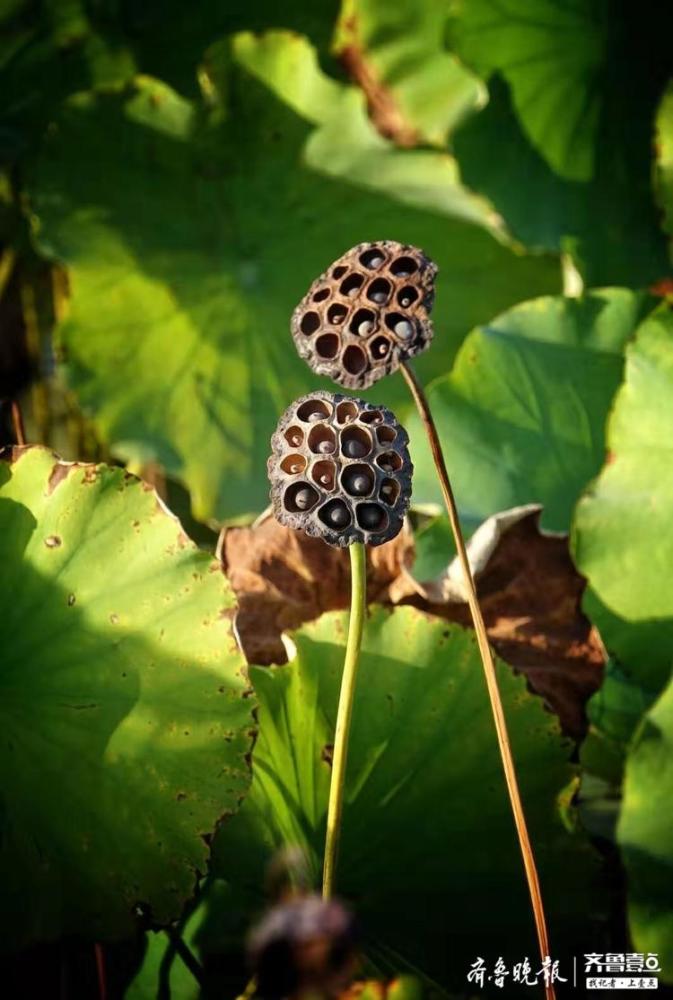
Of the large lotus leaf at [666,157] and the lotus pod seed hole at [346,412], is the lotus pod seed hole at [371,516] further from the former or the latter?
the large lotus leaf at [666,157]

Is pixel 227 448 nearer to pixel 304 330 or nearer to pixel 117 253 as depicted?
pixel 117 253

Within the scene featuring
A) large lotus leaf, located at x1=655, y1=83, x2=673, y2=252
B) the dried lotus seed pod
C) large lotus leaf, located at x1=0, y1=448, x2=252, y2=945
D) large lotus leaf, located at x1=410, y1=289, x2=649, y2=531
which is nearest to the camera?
the dried lotus seed pod

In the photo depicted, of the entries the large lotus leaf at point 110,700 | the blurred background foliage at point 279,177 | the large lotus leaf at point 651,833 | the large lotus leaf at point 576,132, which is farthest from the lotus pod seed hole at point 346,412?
the large lotus leaf at point 576,132

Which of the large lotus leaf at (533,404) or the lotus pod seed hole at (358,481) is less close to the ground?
the lotus pod seed hole at (358,481)

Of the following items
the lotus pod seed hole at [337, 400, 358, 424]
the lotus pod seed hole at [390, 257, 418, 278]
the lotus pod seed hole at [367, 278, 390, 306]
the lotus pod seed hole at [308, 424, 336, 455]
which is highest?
the lotus pod seed hole at [390, 257, 418, 278]

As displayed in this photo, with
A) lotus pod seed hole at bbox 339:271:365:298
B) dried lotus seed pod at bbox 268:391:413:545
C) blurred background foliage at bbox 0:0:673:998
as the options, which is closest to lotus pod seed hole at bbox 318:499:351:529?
dried lotus seed pod at bbox 268:391:413:545

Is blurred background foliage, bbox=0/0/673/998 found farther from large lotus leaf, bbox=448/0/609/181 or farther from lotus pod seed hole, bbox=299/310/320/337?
lotus pod seed hole, bbox=299/310/320/337

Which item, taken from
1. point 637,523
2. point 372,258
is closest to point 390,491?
point 372,258
